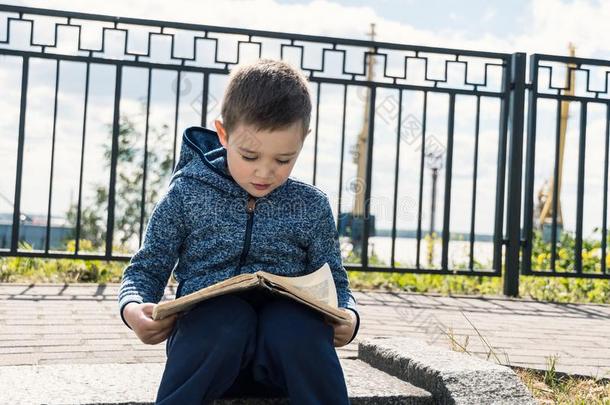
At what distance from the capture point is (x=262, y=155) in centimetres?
179

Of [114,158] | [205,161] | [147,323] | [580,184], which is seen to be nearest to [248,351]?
[147,323]

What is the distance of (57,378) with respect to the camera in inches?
80.7

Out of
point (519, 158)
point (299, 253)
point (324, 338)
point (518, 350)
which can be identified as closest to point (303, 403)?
point (324, 338)

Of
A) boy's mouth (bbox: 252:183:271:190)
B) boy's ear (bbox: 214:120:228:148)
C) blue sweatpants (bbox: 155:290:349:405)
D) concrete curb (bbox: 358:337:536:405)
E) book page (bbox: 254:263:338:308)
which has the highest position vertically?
boy's ear (bbox: 214:120:228:148)

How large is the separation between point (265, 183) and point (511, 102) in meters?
3.86

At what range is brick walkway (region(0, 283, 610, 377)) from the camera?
262cm

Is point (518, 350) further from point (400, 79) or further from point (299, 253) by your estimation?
point (400, 79)

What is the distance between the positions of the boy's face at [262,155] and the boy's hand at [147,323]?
1.24 feet

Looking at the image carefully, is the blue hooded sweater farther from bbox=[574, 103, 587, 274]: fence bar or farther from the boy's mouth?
bbox=[574, 103, 587, 274]: fence bar

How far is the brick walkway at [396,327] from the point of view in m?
2.62

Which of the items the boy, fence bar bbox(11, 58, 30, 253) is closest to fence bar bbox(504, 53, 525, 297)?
fence bar bbox(11, 58, 30, 253)

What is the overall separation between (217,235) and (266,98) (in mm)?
379

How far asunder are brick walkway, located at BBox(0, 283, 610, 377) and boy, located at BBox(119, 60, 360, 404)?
2.25 feet

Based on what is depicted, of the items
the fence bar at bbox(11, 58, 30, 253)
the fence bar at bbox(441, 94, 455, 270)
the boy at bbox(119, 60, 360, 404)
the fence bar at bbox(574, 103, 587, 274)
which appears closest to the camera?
the boy at bbox(119, 60, 360, 404)
